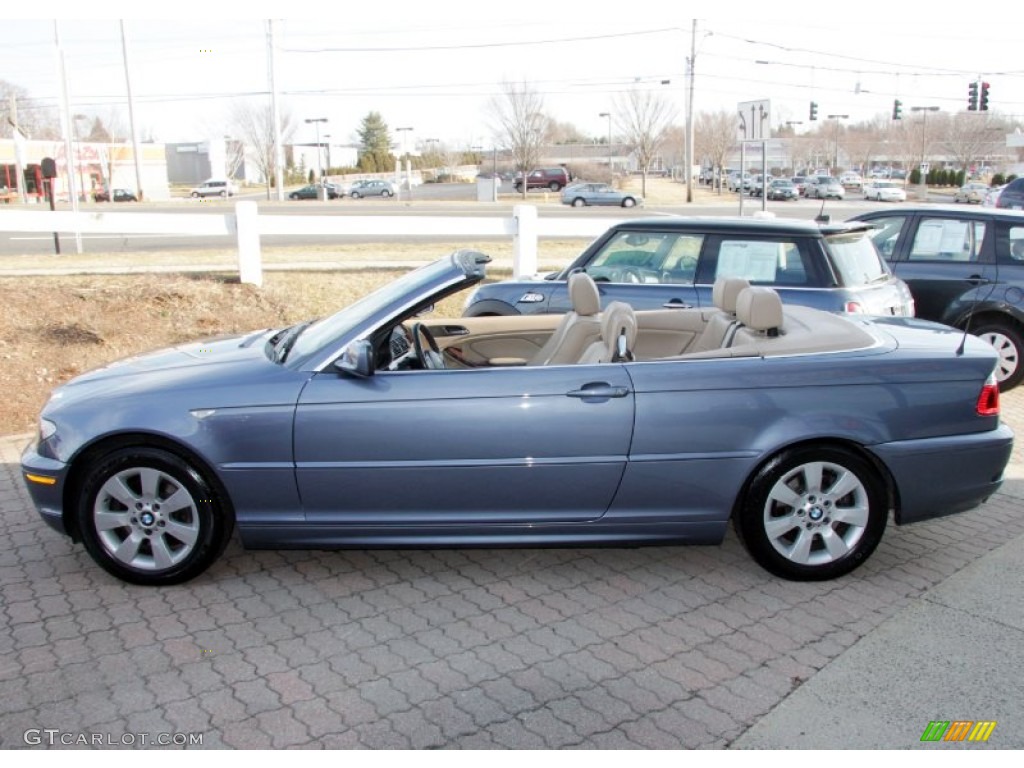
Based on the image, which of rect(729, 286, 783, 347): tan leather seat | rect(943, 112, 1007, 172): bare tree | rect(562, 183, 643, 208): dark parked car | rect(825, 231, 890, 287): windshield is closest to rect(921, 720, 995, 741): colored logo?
rect(729, 286, 783, 347): tan leather seat

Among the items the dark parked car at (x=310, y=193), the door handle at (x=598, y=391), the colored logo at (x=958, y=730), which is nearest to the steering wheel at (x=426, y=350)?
the door handle at (x=598, y=391)

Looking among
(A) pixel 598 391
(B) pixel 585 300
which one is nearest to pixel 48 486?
(A) pixel 598 391

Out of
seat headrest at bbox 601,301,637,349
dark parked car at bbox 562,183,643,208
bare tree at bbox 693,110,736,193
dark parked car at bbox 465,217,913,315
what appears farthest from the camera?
bare tree at bbox 693,110,736,193

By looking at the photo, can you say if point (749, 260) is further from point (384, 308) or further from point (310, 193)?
point (310, 193)

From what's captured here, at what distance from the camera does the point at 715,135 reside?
245 feet

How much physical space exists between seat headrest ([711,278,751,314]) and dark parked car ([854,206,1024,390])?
4.19 m

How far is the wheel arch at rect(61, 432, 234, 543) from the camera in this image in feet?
13.6

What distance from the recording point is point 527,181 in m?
60.9

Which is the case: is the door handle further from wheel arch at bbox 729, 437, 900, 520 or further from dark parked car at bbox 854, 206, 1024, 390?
dark parked car at bbox 854, 206, 1024, 390

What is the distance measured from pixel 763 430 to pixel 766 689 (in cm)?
121

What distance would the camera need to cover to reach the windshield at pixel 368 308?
4.32m

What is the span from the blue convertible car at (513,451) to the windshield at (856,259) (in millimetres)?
2729

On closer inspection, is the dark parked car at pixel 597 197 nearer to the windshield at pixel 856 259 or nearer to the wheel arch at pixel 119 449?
the windshield at pixel 856 259

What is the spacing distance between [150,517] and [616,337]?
7.80 feet
